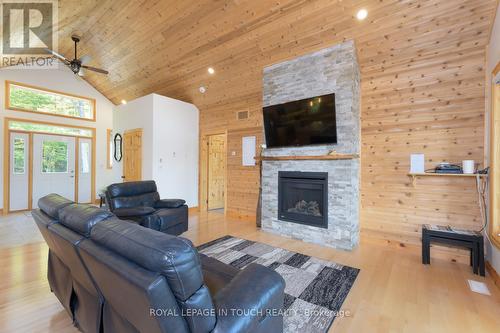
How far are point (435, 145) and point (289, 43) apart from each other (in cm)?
267

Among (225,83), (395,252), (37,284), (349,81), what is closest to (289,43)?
(349,81)

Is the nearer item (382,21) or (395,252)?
(382,21)

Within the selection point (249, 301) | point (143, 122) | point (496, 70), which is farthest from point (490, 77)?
point (143, 122)

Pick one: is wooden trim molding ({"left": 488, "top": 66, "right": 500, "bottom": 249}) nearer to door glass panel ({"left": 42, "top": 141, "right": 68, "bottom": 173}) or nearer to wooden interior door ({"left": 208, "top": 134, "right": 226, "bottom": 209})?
wooden interior door ({"left": 208, "top": 134, "right": 226, "bottom": 209})

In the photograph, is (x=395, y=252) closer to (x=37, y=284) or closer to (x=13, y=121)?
(x=37, y=284)

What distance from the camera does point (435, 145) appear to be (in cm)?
321

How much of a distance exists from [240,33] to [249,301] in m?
3.83

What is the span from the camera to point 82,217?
52.4 inches

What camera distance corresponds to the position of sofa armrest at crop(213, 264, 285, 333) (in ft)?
3.47

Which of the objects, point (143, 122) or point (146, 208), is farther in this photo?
point (143, 122)

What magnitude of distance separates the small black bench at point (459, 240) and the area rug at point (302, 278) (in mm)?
1063

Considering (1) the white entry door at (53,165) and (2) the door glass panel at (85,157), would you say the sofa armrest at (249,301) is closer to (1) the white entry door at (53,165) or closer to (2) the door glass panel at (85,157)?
(1) the white entry door at (53,165)

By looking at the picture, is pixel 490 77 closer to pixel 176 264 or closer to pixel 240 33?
pixel 240 33

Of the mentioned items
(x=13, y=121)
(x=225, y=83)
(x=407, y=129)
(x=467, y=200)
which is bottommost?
(x=467, y=200)
